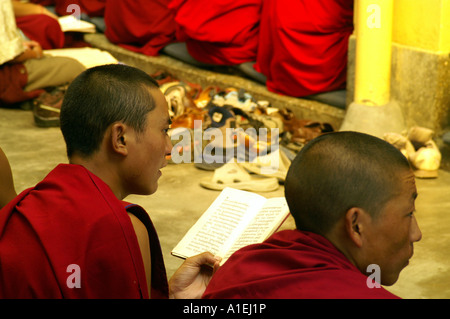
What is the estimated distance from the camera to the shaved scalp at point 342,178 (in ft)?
5.22

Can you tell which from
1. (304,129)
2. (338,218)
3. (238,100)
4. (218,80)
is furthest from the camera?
(218,80)

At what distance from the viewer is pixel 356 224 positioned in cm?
161

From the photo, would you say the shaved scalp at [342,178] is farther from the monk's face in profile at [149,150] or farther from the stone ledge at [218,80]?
the stone ledge at [218,80]

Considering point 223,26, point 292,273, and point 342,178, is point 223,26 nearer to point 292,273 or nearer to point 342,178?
point 342,178

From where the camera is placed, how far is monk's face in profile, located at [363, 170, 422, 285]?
1.61 meters

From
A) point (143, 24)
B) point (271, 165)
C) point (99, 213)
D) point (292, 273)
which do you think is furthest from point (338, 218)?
point (143, 24)

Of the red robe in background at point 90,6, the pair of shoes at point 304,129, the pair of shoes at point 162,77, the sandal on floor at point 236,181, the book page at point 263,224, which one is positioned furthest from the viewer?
the red robe in background at point 90,6

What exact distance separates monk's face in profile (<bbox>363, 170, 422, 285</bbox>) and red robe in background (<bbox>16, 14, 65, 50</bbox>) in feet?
19.3

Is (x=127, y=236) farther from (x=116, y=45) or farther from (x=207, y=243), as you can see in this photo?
(x=116, y=45)

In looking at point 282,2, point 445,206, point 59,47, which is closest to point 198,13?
point 282,2

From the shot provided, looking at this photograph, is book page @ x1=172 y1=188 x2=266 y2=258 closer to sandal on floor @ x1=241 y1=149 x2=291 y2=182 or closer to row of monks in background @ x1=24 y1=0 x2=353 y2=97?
sandal on floor @ x1=241 y1=149 x2=291 y2=182

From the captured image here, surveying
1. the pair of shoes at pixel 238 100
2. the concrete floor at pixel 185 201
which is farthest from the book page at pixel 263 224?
the pair of shoes at pixel 238 100

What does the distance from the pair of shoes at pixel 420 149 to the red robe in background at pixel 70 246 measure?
2.76 m

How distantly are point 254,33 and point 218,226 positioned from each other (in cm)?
375
